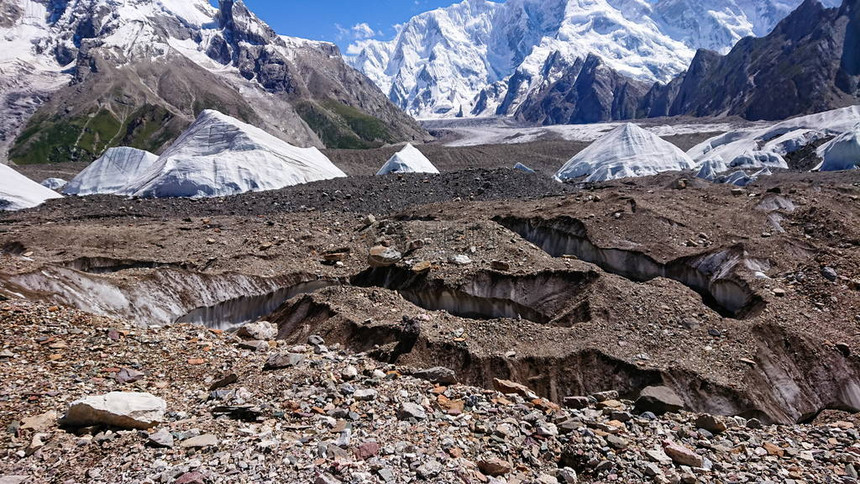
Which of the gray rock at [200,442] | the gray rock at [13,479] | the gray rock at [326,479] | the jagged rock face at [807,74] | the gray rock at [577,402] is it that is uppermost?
the jagged rock face at [807,74]

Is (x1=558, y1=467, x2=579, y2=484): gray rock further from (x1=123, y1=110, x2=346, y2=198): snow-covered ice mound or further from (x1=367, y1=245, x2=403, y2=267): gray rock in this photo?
(x1=123, y1=110, x2=346, y2=198): snow-covered ice mound

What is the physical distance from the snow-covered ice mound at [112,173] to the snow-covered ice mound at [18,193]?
4698 mm

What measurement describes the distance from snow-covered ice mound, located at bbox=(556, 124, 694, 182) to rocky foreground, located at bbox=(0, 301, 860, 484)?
43.7 m

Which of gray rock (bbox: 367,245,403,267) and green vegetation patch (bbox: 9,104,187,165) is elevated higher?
green vegetation patch (bbox: 9,104,187,165)

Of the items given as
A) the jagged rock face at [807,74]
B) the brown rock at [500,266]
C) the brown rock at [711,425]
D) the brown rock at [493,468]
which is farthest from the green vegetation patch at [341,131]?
the brown rock at [493,468]

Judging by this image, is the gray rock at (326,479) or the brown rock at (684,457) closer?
the gray rock at (326,479)

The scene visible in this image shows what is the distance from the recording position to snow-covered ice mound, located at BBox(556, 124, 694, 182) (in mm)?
52875

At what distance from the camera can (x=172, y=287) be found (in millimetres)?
16391

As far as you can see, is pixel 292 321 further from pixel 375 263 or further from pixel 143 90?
pixel 143 90

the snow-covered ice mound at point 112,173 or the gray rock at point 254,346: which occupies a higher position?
the snow-covered ice mound at point 112,173

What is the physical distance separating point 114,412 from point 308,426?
271 cm

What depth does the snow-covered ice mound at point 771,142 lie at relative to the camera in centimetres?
5550

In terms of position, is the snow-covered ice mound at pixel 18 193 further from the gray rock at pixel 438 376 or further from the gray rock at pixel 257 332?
the gray rock at pixel 438 376

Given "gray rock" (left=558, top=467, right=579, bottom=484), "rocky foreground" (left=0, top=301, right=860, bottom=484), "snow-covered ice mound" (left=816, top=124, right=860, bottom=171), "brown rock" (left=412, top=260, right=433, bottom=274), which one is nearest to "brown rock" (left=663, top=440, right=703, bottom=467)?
"rocky foreground" (left=0, top=301, right=860, bottom=484)
